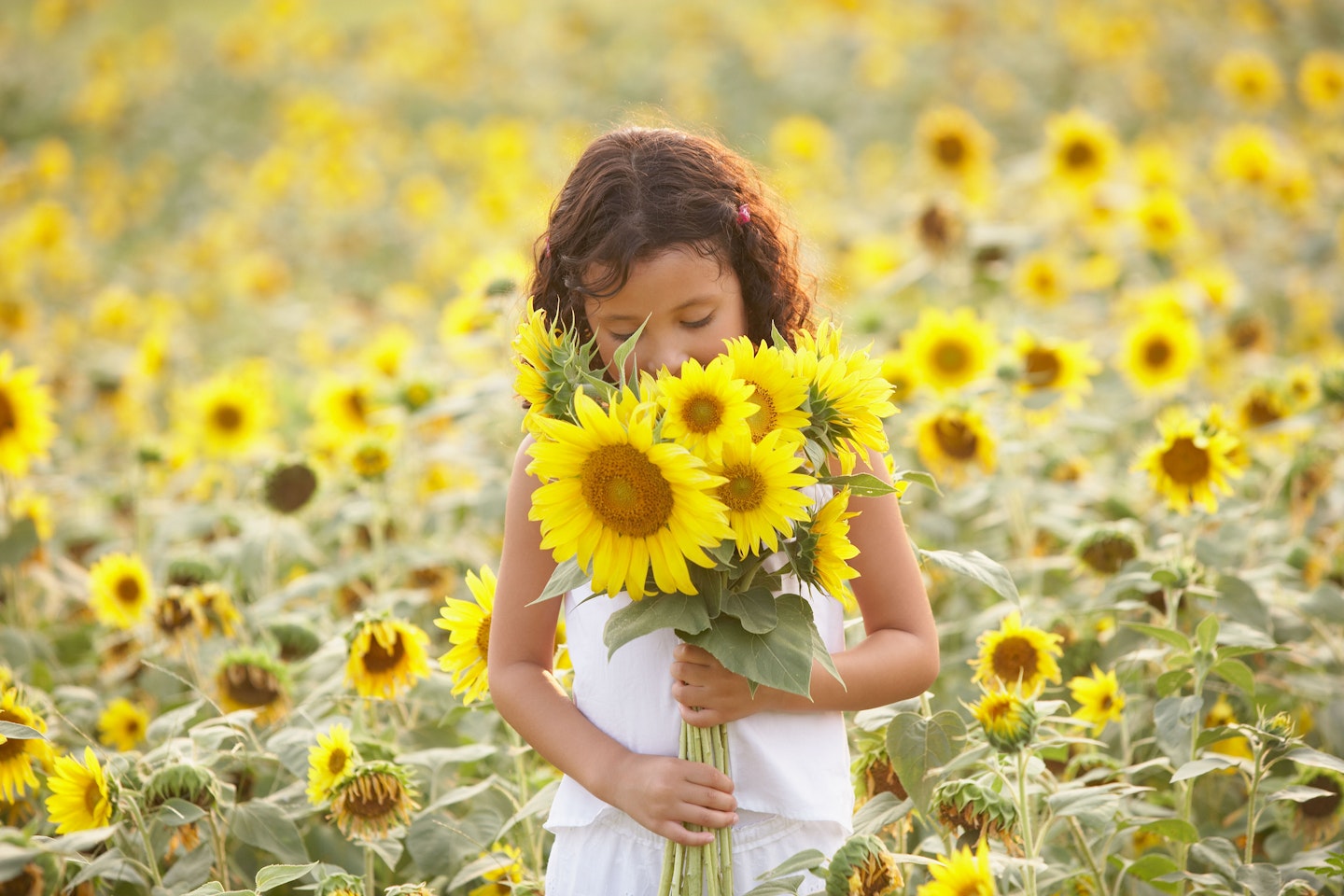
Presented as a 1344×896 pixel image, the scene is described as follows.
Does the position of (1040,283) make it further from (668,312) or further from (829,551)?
(829,551)

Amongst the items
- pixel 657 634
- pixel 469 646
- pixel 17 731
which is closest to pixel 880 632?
pixel 657 634

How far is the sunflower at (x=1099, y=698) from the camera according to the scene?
1729mm

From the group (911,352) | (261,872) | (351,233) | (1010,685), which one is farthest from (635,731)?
(351,233)

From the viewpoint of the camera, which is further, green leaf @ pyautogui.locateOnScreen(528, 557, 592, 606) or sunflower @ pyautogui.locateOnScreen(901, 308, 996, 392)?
sunflower @ pyautogui.locateOnScreen(901, 308, 996, 392)

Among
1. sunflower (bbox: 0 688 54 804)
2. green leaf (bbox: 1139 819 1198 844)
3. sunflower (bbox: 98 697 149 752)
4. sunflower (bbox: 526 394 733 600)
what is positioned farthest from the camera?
sunflower (bbox: 98 697 149 752)

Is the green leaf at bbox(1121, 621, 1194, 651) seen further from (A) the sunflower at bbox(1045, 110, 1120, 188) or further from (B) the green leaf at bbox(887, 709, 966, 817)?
(A) the sunflower at bbox(1045, 110, 1120, 188)

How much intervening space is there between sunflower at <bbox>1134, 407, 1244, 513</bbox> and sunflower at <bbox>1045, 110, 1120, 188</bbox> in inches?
91.0

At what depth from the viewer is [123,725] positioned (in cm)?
203

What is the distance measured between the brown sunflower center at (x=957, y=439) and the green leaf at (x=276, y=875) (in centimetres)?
146

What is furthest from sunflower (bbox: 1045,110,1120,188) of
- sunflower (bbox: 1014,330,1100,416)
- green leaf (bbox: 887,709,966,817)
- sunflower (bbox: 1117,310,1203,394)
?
green leaf (bbox: 887,709,966,817)

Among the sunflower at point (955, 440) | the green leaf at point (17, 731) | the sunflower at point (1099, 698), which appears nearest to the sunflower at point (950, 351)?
the sunflower at point (955, 440)

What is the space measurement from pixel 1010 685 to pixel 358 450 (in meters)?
1.39

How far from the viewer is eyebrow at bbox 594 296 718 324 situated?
4.11ft

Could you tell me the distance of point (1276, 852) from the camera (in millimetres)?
1688
